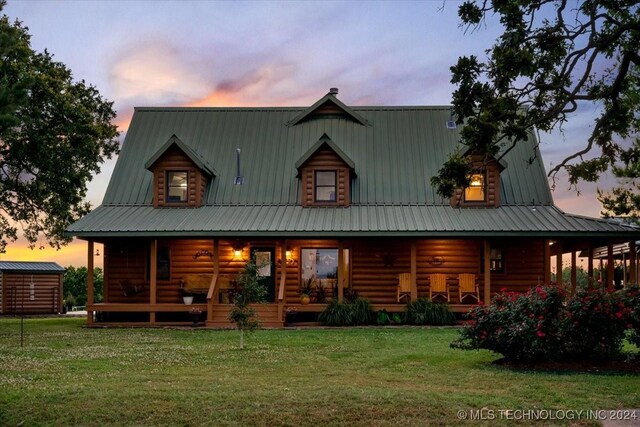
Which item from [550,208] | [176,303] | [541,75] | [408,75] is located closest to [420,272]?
[550,208]

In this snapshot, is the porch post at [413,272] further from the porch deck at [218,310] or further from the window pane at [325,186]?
the window pane at [325,186]

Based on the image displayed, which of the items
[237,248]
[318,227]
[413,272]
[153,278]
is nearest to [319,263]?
[318,227]

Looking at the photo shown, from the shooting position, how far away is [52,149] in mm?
29734

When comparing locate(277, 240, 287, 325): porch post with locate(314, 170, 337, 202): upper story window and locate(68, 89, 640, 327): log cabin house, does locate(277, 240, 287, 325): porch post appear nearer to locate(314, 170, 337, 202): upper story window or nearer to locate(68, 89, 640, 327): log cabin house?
locate(68, 89, 640, 327): log cabin house

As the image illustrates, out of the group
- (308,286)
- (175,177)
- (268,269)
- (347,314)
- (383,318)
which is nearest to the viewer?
(347,314)

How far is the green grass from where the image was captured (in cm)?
1037

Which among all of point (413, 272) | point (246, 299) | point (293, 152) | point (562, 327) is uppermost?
point (293, 152)

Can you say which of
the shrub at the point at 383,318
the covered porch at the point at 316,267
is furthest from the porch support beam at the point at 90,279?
the shrub at the point at 383,318

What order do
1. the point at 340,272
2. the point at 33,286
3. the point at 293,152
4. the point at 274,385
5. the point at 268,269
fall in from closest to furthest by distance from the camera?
the point at 274,385 → the point at 340,272 → the point at 268,269 → the point at 293,152 → the point at 33,286

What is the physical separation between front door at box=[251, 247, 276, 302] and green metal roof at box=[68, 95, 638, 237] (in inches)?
66.9

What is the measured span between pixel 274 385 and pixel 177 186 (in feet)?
57.5

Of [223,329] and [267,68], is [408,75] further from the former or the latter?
[223,329]

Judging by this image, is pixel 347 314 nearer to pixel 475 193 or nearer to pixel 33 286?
pixel 475 193

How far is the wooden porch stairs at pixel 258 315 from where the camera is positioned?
25.6m
